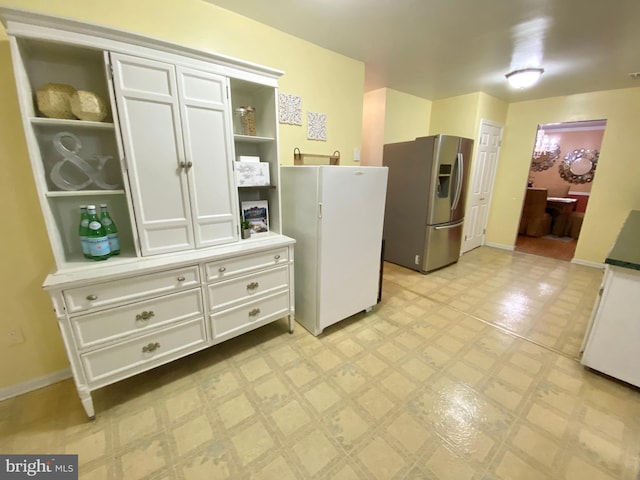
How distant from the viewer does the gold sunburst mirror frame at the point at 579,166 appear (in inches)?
239

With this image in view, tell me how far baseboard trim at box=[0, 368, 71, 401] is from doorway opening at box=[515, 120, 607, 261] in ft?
19.8

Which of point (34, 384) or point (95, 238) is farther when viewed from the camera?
point (34, 384)

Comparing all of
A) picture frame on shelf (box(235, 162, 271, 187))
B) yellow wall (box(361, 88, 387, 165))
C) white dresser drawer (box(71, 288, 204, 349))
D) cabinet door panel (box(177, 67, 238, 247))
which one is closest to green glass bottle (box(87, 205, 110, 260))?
white dresser drawer (box(71, 288, 204, 349))

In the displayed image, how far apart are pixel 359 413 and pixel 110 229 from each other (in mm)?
1814

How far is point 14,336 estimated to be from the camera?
61.6 inches

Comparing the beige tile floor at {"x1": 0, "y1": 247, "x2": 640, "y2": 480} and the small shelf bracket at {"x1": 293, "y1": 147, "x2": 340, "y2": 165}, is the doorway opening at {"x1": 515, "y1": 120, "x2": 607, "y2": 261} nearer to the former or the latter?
the beige tile floor at {"x1": 0, "y1": 247, "x2": 640, "y2": 480}

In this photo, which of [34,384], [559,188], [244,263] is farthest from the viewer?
[559,188]

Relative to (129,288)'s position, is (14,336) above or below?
below

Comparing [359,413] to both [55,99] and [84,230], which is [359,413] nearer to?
[84,230]

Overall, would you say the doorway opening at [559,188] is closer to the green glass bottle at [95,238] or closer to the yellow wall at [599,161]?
the yellow wall at [599,161]

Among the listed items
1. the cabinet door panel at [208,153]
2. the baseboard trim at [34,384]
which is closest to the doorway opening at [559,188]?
the cabinet door panel at [208,153]

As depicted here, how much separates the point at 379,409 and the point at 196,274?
1.37 meters

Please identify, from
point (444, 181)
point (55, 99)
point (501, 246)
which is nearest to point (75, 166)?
point (55, 99)

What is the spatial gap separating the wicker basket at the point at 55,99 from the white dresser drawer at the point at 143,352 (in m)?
1.26
